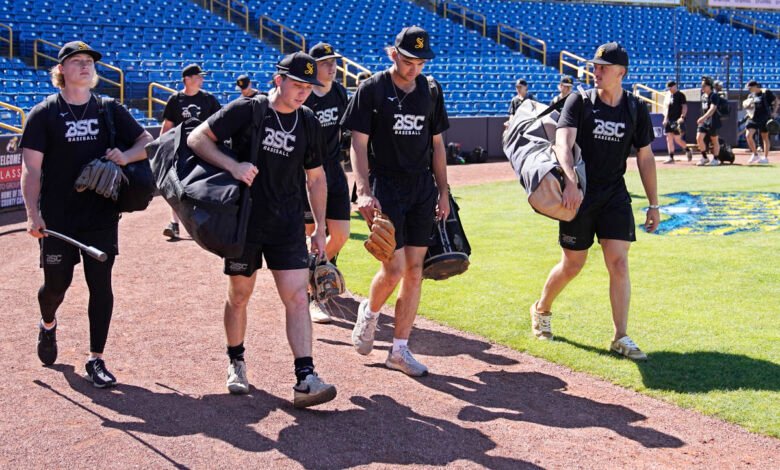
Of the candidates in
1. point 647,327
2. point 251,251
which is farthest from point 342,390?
point 647,327

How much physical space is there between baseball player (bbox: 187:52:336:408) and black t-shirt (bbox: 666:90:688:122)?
60.1ft

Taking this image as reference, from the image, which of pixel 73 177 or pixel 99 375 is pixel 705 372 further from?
pixel 73 177

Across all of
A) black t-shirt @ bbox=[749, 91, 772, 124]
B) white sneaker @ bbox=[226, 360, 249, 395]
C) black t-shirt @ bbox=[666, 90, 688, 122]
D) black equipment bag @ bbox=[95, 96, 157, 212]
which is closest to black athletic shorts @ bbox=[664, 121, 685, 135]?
black t-shirt @ bbox=[666, 90, 688, 122]

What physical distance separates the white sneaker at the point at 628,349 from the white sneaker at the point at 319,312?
240 centimetres

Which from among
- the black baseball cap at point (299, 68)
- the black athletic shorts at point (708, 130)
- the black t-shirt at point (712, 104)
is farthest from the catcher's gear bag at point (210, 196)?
the black athletic shorts at point (708, 130)

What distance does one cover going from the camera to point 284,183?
555 centimetres

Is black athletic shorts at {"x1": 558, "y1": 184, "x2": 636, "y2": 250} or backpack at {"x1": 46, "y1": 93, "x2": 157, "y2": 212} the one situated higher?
backpack at {"x1": 46, "y1": 93, "x2": 157, "y2": 212}

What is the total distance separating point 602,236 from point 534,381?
1.22m

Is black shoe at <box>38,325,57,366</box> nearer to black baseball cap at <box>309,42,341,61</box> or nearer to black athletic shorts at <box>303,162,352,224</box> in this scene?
black athletic shorts at <box>303,162,352,224</box>

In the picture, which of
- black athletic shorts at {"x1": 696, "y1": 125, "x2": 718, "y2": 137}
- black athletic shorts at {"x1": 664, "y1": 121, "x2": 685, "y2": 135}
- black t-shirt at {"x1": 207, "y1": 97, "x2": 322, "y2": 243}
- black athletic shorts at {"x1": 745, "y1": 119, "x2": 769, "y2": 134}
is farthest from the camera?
black athletic shorts at {"x1": 664, "y1": 121, "x2": 685, "y2": 135}

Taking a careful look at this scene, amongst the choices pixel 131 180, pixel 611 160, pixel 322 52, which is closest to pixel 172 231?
pixel 322 52

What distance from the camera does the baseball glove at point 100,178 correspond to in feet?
18.7

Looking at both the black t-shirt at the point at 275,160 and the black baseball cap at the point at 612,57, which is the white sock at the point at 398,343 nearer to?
the black t-shirt at the point at 275,160

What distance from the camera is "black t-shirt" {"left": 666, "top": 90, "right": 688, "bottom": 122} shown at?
2238 centimetres
